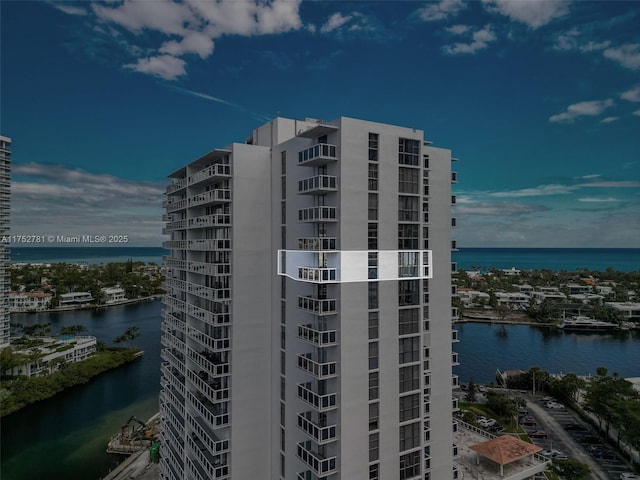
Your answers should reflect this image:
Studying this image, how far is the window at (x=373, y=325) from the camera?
1070cm

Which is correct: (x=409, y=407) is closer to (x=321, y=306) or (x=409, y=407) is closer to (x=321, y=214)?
(x=321, y=306)

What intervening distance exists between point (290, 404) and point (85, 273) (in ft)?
271

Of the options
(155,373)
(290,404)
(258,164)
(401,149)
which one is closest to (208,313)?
Answer: (290,404)

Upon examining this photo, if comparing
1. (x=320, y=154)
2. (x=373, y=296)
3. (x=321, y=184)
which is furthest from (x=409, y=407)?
(x=320, y=154)

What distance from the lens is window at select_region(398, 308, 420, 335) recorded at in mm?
11172

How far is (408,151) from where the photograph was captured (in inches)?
443

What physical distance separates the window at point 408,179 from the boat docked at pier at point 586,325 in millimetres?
57334

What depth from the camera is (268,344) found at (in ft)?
42.3

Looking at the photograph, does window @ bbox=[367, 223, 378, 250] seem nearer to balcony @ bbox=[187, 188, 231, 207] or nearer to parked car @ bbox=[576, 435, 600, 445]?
balcony @ bbox=[187, 188, 231, 207]

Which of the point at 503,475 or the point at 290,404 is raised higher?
the point at 290,404

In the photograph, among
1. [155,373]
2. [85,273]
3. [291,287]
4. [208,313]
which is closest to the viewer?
[291,287]

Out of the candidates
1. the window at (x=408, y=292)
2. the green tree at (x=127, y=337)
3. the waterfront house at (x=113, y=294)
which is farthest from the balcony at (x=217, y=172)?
the waterfront house at (x=113, y=294)

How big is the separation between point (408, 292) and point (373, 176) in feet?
10.5

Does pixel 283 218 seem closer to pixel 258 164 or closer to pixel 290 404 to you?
pixel 258 164
